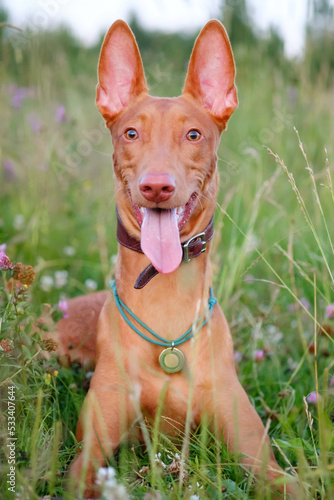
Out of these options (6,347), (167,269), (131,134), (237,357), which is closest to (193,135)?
(131,134)

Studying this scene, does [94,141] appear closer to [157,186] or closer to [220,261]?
[220,261]

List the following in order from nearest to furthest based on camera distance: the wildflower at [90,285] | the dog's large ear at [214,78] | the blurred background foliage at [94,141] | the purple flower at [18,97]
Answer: the dog's large ear at [214,78] < the wildflower at [90,285] < the blurred background foliage at [94,141] < the purple flower at [18,97]

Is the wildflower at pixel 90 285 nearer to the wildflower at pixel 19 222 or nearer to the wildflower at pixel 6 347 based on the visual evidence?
the wildflower at pixel 19 222

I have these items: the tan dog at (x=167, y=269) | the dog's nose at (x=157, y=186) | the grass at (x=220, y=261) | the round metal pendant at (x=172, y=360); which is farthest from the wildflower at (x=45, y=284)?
the dog's nose at (x=157, y=186)

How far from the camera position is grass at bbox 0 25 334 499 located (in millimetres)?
2506

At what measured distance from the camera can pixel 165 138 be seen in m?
2.80

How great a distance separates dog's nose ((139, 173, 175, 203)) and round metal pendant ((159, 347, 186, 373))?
0.73 metres

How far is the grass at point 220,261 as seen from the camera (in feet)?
8.22

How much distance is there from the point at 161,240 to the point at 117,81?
96 centimetres

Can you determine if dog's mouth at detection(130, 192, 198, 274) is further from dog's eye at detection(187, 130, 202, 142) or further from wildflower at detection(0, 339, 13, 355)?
wildflower at detection(0, 339, 13, 355)

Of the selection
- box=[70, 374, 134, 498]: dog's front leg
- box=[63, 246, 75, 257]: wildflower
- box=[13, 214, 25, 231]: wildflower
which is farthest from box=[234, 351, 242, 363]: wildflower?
box=[13, 214, 25, 231]: wildflower

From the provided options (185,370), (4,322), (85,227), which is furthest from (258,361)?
(85,227)

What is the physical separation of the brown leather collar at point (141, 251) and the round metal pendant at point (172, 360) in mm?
345

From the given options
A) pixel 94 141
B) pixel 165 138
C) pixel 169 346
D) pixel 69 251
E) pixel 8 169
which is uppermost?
pixel 94 141
